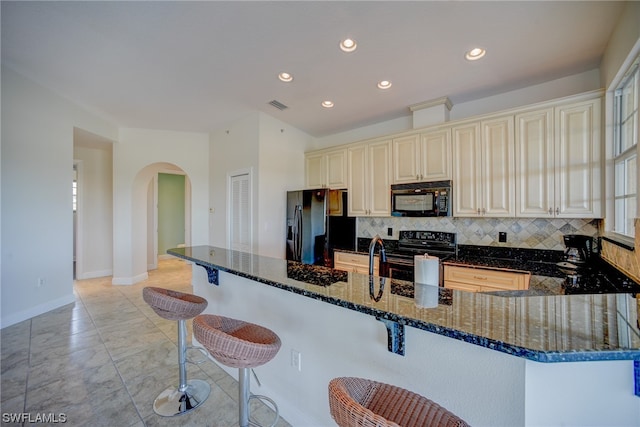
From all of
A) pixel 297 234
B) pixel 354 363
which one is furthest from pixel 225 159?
pixel 354 363

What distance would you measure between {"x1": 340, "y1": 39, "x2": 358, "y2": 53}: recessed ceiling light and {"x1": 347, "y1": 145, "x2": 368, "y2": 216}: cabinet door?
1615 millimetres

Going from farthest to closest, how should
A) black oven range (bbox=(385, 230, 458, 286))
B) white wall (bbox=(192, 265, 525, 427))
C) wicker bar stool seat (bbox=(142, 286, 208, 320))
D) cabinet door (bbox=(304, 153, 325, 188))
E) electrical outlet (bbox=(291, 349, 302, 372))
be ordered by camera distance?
cabinet door (bbox=(304, 153, 325, 188)) → black oven range (bbox=(385, 230, 458, 286)) → wicker bar stool seat (bbox=(142, 286, 208, 320)) → electrical outlet (bbox=(291, 349, 302, 372)) → white wall (bbox=(192, 265, 525, 427))

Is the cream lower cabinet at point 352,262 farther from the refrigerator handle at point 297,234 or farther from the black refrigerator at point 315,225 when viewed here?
the refrigerator handle at point 297,234

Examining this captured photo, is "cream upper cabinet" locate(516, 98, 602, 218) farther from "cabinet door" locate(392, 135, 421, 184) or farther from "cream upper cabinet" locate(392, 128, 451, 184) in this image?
"cabinet door" locate(392, 135, 421, 184)

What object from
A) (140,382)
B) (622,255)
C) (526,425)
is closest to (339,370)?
(526,425)

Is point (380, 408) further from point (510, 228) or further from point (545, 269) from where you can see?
point (510, 228)

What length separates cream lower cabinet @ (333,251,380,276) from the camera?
12.1 ft

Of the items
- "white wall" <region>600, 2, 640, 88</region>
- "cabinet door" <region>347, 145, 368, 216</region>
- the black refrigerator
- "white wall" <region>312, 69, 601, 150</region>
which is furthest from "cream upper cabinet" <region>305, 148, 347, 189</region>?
"white wall" <region>600, 2, 640, 88</region>

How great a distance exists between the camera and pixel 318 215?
157 inches

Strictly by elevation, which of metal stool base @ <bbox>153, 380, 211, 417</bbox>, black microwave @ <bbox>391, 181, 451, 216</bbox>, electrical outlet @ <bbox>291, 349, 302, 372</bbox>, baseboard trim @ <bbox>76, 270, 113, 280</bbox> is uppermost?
black microwave @ <bbox>391, 181, 451, 216</bbox>

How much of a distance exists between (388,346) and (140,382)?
7.17 ft

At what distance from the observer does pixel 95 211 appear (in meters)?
5.50

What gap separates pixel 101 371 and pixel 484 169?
167 inches

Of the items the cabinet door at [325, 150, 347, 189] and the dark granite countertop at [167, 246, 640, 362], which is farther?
the cabinet door at [325, 150, 347, 189]
